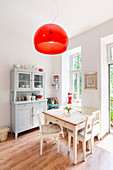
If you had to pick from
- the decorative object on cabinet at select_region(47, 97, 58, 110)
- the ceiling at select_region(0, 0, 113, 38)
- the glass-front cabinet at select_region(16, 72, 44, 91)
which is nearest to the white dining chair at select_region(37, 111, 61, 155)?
the glass-front cabinet at select_region(16, 72, 44, 91)

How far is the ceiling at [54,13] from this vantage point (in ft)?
5.79

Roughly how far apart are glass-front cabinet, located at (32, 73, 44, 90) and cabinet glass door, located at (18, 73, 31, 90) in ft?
0.53

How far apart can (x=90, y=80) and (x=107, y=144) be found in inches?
63.4

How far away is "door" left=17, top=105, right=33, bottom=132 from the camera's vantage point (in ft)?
8.25

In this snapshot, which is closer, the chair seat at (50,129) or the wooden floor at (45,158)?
the wooden floor at (45,158)

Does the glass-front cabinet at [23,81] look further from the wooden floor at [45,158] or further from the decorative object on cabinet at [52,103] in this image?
the wooden floor at [45,158]

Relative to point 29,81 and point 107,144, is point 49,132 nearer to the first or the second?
point 107,144

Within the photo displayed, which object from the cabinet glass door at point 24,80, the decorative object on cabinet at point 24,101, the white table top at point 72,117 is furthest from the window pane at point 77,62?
the white table top at point 72,117

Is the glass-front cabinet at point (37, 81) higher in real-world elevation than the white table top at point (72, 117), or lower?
higher

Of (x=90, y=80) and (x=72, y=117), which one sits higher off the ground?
(x=90, y=80)

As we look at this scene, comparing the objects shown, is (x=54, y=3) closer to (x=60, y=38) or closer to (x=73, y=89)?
(x=60, y=38)

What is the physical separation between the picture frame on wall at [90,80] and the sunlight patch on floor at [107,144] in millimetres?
1363

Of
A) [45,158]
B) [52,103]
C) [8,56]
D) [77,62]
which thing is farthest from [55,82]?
[45,158]

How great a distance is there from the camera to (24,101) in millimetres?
2711
